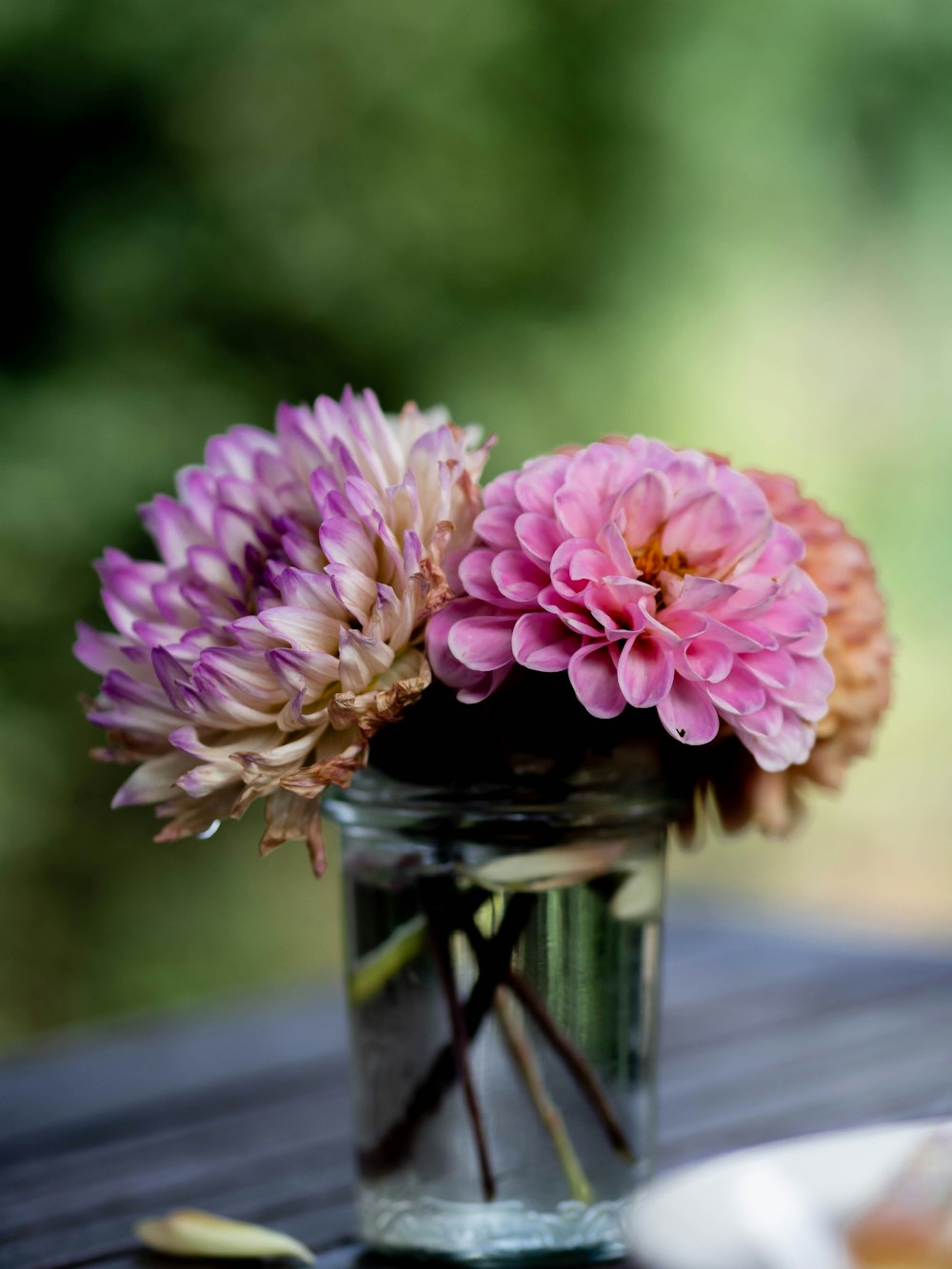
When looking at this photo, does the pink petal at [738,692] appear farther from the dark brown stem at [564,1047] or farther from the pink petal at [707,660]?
the dark brown stem at [564,1047]

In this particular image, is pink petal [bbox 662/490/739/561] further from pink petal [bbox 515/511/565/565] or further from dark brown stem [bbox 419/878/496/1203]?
dark brown stem [bbox 419/878/496/1203]

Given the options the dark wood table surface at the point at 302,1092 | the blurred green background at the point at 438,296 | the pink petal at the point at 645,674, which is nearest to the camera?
the pink petal at the point at 645,674

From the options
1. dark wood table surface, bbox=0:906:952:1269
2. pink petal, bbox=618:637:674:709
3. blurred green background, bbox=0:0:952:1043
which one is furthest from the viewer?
blurred green background, bbox=0:0:952:1043

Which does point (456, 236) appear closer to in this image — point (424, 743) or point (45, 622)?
point (45, 622)

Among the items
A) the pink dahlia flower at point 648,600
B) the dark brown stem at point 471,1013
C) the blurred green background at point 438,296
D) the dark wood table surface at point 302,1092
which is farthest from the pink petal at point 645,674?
the blurred green background at point 438,296

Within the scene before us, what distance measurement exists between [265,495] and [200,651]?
76 millimetres

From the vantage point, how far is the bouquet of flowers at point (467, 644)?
487 millimetres

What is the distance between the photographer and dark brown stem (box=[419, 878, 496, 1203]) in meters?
0.56

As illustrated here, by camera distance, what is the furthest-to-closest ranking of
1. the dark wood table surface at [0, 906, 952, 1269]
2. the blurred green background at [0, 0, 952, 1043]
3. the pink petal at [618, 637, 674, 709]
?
the blurred green background at [0, 0, 952, 1043]
the dark wood table surface at [0, 906, 952, 1269]
the pink petal at [618, 637, 674, 709]

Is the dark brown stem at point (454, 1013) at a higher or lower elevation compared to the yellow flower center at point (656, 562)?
lower

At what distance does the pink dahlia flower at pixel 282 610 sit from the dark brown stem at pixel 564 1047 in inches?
3.4

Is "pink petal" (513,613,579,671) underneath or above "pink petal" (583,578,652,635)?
underneath

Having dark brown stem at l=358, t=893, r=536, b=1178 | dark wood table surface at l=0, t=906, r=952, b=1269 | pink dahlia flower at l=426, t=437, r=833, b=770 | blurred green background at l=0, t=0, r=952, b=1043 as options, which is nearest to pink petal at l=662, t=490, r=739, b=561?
pink dahlia flower at l=426, t=437, r=833, b=770

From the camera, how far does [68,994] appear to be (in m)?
2.34
